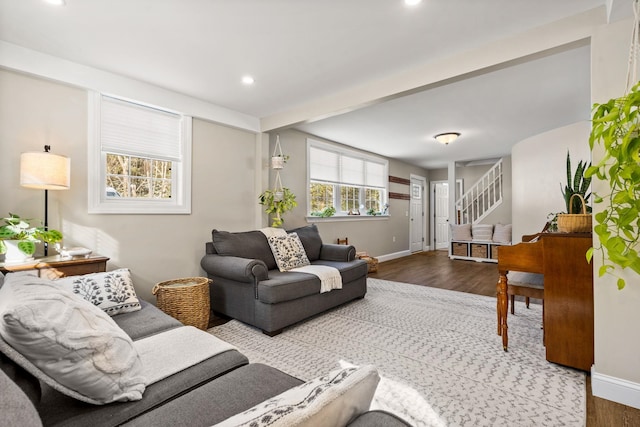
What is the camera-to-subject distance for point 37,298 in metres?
0.96

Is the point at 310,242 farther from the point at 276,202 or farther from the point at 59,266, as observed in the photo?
the point at 59,266

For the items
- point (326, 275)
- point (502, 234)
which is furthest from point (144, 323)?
point (502, 234)

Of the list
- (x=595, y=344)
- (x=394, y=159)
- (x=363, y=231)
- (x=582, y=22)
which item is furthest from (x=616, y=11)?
(x=394, y=159)

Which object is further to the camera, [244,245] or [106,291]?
[244,245]

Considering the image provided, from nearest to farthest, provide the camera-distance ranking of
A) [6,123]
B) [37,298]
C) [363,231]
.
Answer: [37,298]
[6,123]
[363,231]

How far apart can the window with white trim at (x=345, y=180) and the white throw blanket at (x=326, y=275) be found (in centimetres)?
188

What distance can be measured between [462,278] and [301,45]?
4361 mm

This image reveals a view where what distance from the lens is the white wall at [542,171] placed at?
13.1ft

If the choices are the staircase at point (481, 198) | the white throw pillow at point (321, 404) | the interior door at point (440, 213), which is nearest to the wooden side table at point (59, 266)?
the white throw pillow at point (321, 404)

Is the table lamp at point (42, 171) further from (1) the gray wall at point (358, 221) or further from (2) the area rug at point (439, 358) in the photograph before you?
(1) the gray wall at point (358, 221)

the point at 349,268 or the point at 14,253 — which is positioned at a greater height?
the point at 14,253

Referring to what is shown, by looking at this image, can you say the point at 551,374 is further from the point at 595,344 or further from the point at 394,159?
the point at 394,159

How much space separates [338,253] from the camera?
12.7 ft

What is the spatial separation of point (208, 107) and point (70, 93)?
4.27 ft
